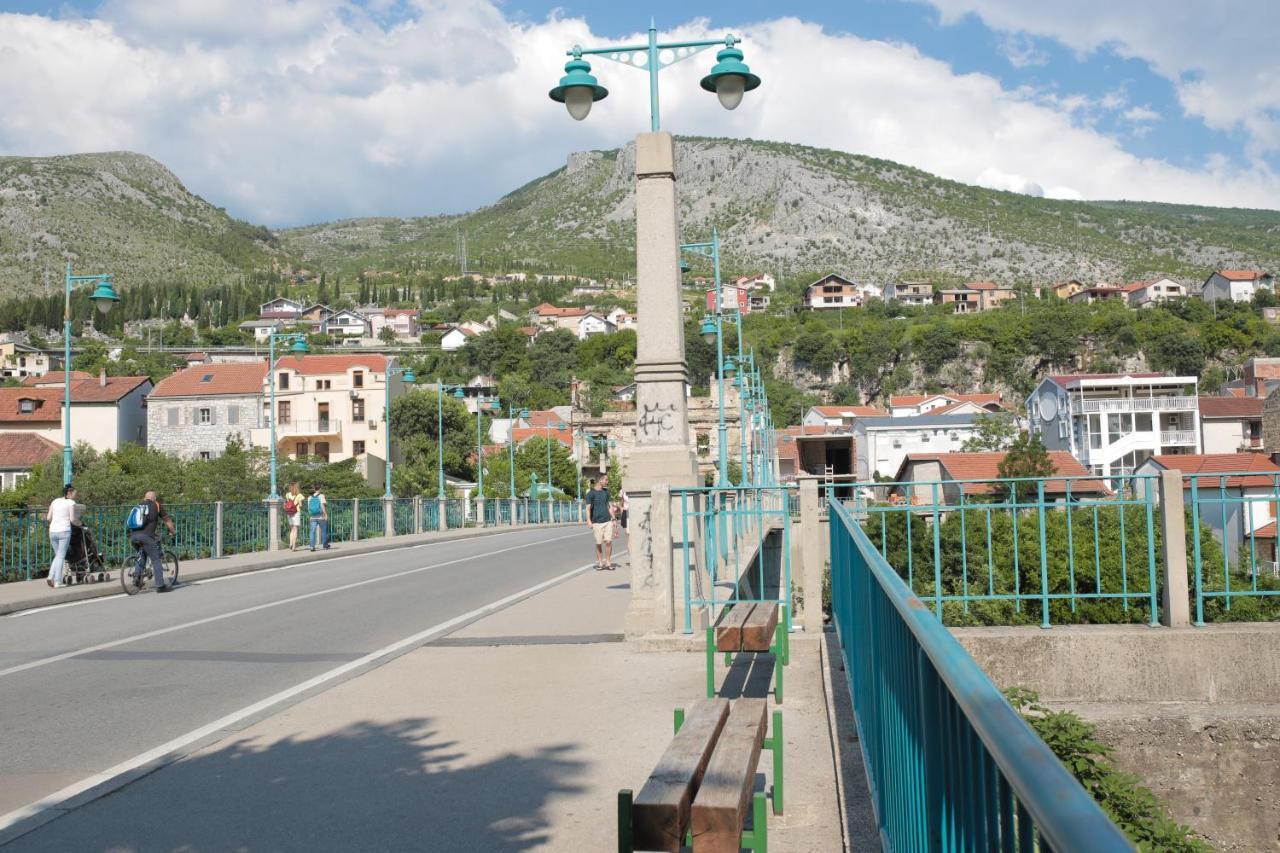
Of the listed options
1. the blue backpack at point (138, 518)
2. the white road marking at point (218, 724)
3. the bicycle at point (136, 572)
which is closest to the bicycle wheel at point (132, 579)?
the bicycle at point (136, 572)

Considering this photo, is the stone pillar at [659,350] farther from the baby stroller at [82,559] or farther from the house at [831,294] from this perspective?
the house at [831,294]

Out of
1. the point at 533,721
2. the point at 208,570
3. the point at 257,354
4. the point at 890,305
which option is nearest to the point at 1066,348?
the point at 890,305

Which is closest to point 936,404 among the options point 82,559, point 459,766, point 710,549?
point 82,559

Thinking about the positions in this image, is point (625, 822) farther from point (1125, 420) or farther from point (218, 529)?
point (1125, 420)

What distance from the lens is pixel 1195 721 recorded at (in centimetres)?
902

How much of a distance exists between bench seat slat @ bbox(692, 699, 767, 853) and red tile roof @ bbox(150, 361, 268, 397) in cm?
8946

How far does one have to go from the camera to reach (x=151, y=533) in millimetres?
18484

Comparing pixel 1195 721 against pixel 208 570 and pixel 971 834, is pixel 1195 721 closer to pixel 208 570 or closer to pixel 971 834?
pixel 971 834

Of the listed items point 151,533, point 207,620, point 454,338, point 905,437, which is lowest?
point 207,620

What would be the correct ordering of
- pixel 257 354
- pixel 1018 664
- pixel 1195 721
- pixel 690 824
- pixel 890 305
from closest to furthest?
pixel 690 824
pixel 1195 721
pixel 1018 664
pixel 257 354
pixel 890 305

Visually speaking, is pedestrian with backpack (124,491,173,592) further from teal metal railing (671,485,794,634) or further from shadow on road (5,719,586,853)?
shadow on road (5,719,586,853)

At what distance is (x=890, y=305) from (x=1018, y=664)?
18419 centimetres

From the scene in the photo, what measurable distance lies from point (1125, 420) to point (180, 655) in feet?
317

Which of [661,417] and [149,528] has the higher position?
[661,417]
